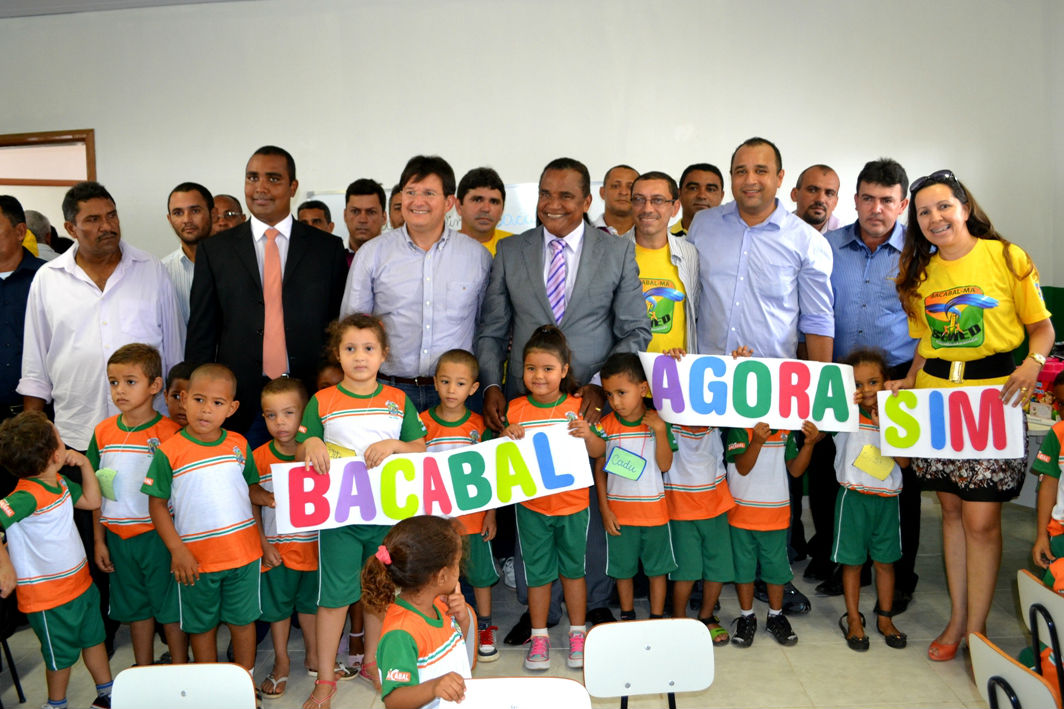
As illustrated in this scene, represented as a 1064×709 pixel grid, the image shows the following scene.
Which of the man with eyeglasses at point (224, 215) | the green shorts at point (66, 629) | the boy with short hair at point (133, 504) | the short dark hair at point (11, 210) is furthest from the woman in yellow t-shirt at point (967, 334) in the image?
the short dark hair at point (11, 210)

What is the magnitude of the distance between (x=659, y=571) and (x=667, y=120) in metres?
4.47

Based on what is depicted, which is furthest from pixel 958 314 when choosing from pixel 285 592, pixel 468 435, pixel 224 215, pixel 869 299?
pixel 224 215

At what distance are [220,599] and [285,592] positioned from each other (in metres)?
0.29

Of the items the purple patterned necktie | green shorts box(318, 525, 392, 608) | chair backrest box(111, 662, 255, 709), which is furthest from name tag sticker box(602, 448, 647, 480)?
chair backrest box(111, 662, 255, 709)

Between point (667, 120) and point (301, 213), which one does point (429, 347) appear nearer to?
point (301, 213)

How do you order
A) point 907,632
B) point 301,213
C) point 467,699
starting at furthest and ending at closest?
point 301,213
point 907,632
point 467,699

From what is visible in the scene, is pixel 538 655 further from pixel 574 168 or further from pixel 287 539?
pixel 574 168

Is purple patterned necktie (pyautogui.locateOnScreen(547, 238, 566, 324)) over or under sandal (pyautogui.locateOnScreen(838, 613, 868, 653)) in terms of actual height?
over

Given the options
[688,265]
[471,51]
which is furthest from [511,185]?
[688,265]

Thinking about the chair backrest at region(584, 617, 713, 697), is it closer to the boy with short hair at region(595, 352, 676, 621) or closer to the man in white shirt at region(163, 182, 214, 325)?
the boy with short hair at region(595, 352, 676, 621)

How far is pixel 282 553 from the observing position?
3.12 m

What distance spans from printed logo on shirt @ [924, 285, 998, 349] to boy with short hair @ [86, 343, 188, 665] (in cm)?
286

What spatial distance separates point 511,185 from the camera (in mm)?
6824

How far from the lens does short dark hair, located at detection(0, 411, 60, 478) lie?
2.65m
